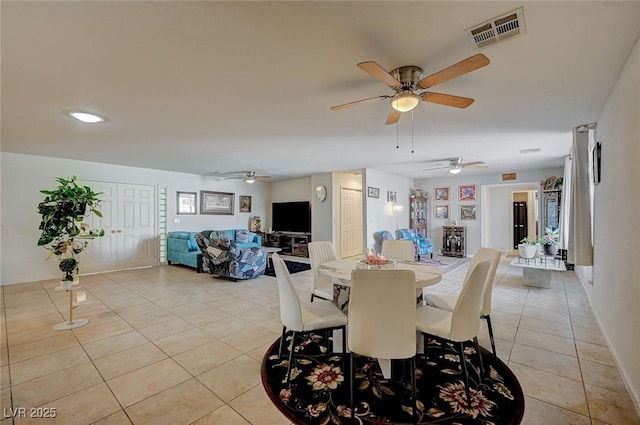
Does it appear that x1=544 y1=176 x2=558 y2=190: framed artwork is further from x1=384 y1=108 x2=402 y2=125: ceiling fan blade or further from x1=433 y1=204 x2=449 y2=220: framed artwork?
x1=384 y1=108 x2=402 y2=125: ceiling fan blade

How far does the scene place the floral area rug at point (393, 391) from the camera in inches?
68.3

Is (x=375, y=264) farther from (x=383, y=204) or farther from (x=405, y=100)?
(x=383, y=204)

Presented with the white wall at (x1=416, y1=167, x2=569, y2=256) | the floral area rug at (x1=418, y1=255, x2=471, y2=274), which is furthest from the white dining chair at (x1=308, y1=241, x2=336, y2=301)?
the white wall at (x1=416, y1=167, x2=569, y2=256)

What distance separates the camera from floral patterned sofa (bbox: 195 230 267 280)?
204 inches

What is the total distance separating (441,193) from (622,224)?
6753mm

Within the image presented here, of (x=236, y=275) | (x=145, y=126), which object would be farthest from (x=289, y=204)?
(x=145, y=126)

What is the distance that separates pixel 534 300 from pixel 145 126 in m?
5.92

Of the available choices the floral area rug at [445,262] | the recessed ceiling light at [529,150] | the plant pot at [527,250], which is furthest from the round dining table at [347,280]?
the floral area rug at [445,262]

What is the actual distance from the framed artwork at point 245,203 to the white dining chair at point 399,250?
20.8 feet

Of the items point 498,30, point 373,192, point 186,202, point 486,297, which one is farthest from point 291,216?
point 498,30

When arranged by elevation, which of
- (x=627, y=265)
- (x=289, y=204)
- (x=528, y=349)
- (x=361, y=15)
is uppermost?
(x=361, y=15)

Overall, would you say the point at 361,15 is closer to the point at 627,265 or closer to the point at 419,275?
the point at 419,275

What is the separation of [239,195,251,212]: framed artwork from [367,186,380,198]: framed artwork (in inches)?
165

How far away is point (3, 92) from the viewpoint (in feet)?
8.31
